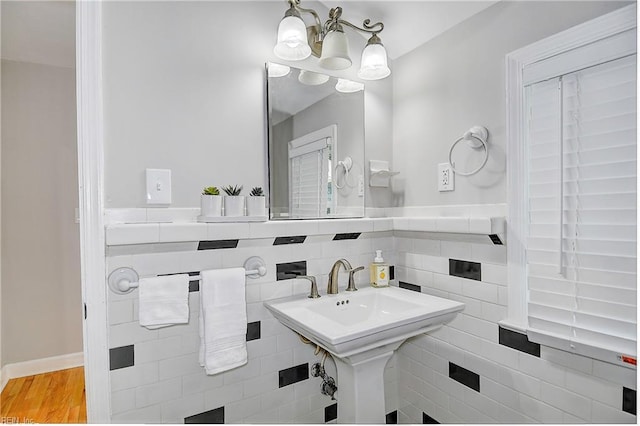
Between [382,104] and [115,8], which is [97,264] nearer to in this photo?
[115,8]

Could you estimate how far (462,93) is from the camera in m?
1.49

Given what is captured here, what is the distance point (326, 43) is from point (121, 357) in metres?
1.43

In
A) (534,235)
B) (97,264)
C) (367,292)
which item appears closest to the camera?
(97,264)

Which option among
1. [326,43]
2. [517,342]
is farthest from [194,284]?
[517,342]

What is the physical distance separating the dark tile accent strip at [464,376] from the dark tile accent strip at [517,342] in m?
0.22

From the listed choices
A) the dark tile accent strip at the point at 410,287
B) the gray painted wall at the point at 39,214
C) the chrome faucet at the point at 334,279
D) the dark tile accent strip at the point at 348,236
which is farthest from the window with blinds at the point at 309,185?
the gray painted wall at the point at 39,214

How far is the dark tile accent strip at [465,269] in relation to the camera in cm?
144

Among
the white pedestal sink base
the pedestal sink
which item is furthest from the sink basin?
the white pedestal sink base

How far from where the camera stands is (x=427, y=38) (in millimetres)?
1632

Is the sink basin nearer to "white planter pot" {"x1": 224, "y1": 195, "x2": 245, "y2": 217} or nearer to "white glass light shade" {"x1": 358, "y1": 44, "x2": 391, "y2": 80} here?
"white planter pot" {"x1": 224, "y1": 195, "x2": 245, "y2": 217}

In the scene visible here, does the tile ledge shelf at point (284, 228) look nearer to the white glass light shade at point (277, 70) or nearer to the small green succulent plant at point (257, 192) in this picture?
the small green succulent plant at point (257, 192)

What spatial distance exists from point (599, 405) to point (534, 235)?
56cm

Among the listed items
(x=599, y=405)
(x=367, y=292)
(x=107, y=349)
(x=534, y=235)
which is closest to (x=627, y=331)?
(x=599, y=405)

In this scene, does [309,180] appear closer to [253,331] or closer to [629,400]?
[253,331]
